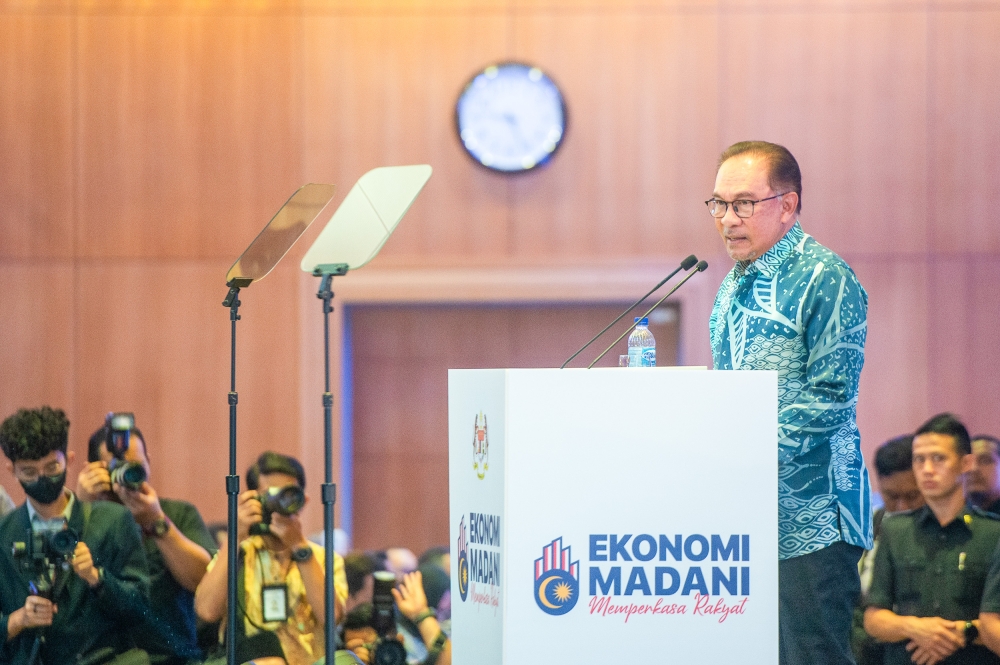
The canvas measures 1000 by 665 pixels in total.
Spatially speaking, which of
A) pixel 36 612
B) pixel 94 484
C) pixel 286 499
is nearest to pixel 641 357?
pixel 286 499

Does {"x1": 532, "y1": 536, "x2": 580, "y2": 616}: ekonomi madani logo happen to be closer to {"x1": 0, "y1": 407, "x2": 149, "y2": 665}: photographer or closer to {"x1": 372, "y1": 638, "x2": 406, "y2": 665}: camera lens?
{"x1": 372, "y1": 638, "x2": 406, "y2": 665}: camera lens

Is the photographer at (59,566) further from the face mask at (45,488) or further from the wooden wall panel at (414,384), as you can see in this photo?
the wooden wall panel at (414,384)

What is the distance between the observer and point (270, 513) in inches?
143

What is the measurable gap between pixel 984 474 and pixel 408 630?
2221 mm

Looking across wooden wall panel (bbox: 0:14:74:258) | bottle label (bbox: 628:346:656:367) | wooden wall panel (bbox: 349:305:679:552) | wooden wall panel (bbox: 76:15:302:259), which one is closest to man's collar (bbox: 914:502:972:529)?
bottle label (bbox: 628:346:656:367)

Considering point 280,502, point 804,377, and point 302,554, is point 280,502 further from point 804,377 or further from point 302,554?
point 804,377

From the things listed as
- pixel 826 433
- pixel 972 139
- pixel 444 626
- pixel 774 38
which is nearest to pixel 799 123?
pixel 774 38

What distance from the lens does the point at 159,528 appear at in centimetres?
372

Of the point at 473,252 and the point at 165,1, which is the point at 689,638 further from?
A: the point at 165,1

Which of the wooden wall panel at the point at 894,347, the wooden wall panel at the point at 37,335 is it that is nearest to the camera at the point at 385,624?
the wooden wall panel at the point at 37,335

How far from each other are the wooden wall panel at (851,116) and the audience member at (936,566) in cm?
219

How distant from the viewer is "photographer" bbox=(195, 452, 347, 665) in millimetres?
3592

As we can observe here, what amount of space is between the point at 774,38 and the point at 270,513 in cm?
371

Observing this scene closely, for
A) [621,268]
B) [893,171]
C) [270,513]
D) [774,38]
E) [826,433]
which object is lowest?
[270,513]
